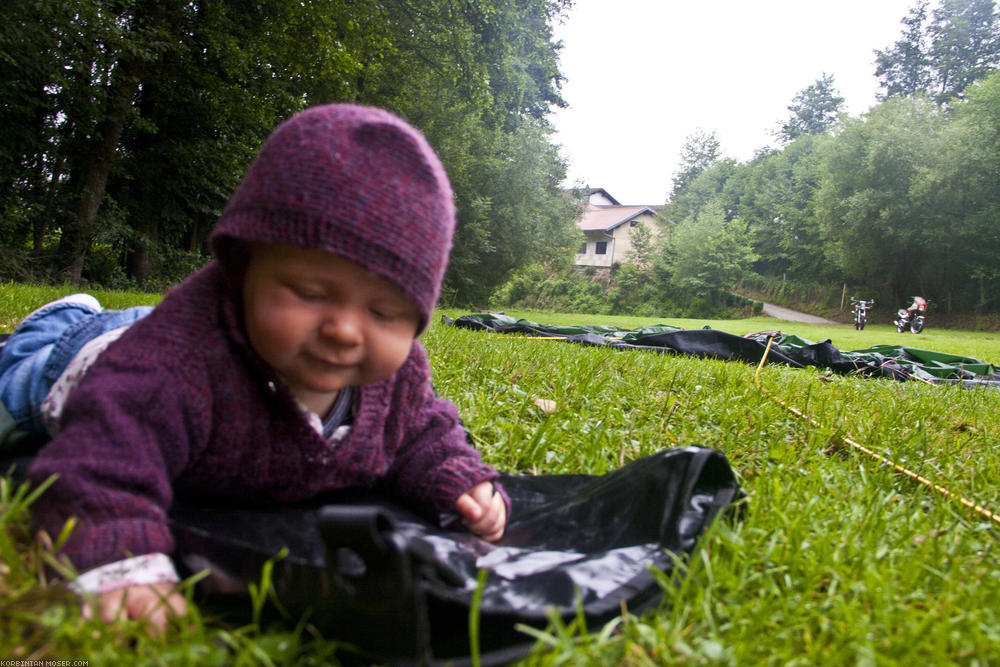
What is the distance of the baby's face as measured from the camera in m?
1.17

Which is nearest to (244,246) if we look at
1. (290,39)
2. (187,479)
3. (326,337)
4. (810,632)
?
(326,337)

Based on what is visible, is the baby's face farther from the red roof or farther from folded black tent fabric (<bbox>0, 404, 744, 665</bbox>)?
the red roof

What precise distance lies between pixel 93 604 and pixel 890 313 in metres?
37.5

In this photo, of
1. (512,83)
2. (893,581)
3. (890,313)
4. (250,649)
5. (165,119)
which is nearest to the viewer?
(250,649)

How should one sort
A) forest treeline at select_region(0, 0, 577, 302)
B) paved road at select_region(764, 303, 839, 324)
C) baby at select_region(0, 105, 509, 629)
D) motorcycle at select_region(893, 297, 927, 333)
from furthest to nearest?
paved road at select_region(764, 303, 839, 324)
motorcycle at select_region(893, 297, 927, 333)
forest treeline at select_region(0, 0, 577, 302)
baby at select_region(0, 105, 509, 629)

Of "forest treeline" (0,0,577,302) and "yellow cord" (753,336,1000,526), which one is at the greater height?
"forest treeline" (0,0,577,302)

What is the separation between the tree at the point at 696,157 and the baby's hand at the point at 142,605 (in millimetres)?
63841

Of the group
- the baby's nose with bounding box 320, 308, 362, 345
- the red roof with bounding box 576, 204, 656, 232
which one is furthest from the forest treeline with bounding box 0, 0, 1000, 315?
the baby's nose with bounding box 320, 308, 362, 345

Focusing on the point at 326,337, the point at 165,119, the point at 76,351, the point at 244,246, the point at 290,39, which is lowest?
the point at 76,351

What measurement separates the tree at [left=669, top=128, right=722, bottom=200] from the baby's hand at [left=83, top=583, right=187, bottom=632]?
63841 millimetres

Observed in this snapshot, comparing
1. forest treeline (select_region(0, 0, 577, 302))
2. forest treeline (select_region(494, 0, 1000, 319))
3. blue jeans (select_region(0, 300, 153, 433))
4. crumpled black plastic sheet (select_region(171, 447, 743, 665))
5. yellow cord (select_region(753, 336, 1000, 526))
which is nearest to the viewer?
crumpled black plastic sheet (select_region(171, 447, 743, 665))

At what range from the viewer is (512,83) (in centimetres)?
1727

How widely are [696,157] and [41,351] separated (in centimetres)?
6570

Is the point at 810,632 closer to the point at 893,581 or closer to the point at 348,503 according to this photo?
the point at 893,581
